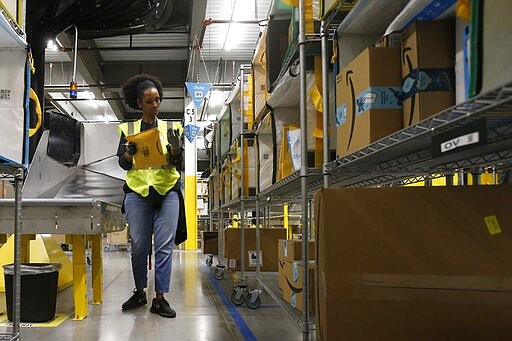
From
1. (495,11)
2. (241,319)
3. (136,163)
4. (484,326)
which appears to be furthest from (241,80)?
(495,11)

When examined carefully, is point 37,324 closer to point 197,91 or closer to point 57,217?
point 57,217

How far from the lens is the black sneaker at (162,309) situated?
3.16m

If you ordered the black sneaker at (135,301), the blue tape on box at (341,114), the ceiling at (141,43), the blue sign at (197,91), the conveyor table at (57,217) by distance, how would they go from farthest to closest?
1. the blue sign at (197,91)
2. the ceiling at (141,43)
3. the black sneaker at (135,301)
4. the conveyor table at (57,217)
5. the blue tape on box at (341,114)

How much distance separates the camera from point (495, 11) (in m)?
0.92

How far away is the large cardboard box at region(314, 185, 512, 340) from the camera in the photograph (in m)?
1.46

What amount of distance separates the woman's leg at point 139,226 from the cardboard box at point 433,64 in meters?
2.27

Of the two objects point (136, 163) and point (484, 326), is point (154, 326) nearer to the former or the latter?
point (136, 163)

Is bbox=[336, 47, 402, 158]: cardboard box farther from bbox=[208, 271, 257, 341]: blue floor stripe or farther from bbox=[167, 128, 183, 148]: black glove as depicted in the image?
bbox=[167, 128, 183, 148]: black glove

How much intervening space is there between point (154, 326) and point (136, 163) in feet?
3.35

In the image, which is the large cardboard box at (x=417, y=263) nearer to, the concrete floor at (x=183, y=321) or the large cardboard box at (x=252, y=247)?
the concrete floor at (x=183, y=321)

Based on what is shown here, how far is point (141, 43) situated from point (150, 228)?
732 cm

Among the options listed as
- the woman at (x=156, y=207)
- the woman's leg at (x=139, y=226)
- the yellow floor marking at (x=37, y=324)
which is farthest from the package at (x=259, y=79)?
the yellow floor marking at (x=37, y=324)

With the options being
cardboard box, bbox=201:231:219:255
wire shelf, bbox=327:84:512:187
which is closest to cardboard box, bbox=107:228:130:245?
cardboard box, bbox=201:231:219:255

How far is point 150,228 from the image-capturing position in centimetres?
333
